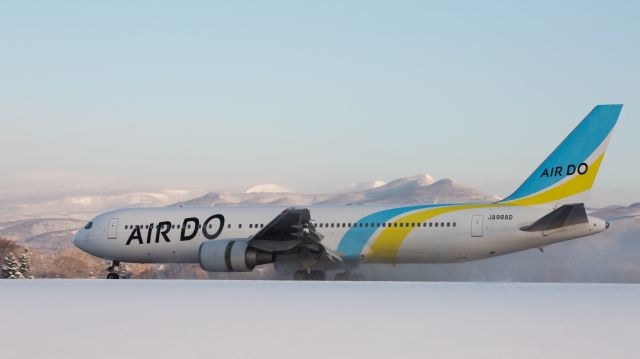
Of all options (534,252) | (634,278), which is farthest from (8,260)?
(634,278)

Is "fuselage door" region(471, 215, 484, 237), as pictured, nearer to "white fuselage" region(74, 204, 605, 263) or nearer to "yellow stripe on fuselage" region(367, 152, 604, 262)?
"white fuselage" region(74, 204, 605, 263)

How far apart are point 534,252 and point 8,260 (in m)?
35.3

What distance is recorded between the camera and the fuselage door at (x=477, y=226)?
29.7 meters

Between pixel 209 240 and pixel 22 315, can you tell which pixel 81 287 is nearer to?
pixel 22 315

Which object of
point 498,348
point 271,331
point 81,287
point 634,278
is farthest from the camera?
point 634,278

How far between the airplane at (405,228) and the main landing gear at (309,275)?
2.2 inches

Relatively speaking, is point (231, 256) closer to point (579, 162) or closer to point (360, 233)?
point (360, 233)

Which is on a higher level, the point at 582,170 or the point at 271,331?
the point at 582,170

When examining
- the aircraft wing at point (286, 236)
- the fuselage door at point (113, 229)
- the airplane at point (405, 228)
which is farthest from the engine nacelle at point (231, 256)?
the fuselage door at point (113, 229)

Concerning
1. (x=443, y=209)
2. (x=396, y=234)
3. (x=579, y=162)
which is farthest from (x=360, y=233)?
(x=579, y=162)

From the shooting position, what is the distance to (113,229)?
35094 millimetres

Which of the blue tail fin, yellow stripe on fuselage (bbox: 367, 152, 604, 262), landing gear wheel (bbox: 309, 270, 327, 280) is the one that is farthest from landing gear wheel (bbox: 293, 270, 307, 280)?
the blue tail fin

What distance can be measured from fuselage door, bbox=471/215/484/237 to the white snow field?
40.2 ft

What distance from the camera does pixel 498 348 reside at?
28.9 feet
